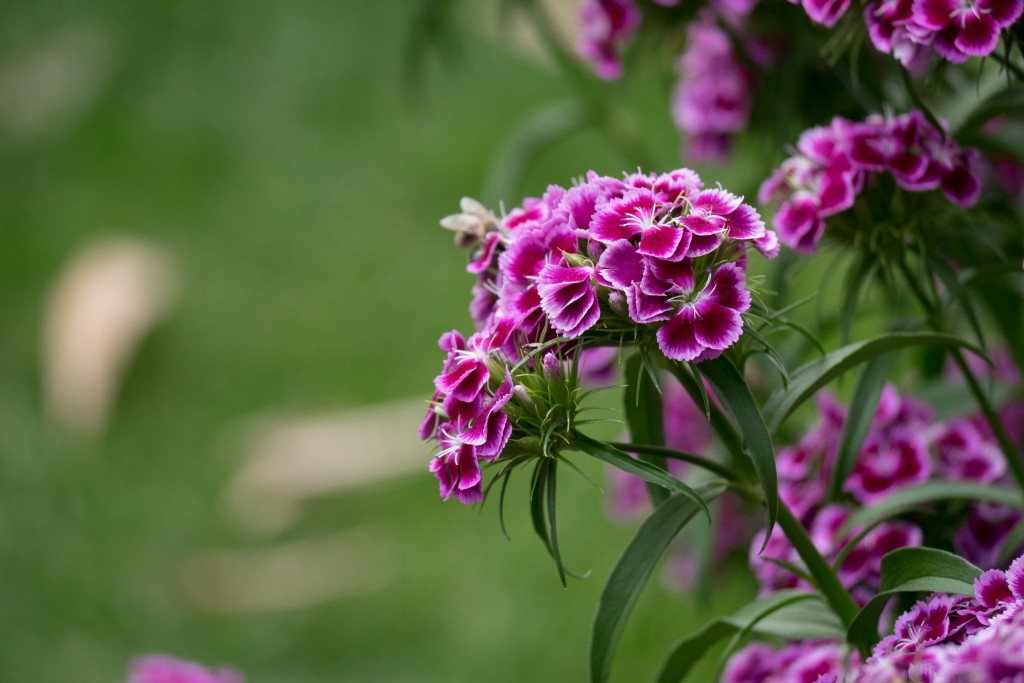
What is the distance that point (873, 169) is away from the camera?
0.94 metres

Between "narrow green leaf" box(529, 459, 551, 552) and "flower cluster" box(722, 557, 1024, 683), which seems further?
"narrow green leaf" box(529, 459, 551, 552)

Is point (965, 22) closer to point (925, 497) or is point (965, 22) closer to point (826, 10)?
point (826, 10)

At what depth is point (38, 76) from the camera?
14.6 feet

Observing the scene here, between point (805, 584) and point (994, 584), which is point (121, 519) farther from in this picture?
point (994, 584)

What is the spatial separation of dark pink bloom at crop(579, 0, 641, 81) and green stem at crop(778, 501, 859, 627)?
21.7 inches

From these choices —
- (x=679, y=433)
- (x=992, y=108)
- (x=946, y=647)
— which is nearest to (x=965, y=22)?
(x=992, y=108)

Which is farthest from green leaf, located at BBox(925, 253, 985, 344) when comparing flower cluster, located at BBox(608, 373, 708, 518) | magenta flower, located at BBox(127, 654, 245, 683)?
magenta flower, located at BBox(127, 654, 245, 683)

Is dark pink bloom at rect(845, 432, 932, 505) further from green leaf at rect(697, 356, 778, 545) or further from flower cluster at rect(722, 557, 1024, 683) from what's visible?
green leaf at rect(697, 356, 778, 545)

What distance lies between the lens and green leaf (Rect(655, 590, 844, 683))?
0.94m

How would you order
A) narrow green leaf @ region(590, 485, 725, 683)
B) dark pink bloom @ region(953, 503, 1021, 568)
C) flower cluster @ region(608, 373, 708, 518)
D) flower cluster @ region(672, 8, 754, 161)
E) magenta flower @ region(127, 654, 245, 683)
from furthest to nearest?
1. flower cluster @ region(608, 373, 708, 518)
2. flower cluster @ region(672, 8, 754, 161)
3. magenta flower @ region(127, 654, 245, 683)
4. dark pink bloom @ region(953, 503, 1021, 568)
5. narrow green leaf @ region(590, 485, 725, 683)

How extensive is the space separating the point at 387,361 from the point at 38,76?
2.18 m

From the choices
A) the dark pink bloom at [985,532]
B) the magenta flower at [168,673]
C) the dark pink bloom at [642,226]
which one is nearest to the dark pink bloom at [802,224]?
the dark pink bloom at [642,226]

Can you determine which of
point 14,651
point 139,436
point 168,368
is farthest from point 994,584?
point 168,368

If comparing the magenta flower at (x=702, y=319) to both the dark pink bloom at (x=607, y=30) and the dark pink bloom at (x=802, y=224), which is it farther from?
the dark pink bloom at (x=607, y=30)
